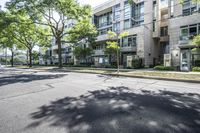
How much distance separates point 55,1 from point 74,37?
6.81 metres

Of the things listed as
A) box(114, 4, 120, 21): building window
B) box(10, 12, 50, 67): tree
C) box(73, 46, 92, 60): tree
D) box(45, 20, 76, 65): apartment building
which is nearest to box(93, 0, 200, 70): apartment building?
box(114, 4, 120, 21): building window

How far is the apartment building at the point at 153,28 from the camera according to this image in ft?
72.4

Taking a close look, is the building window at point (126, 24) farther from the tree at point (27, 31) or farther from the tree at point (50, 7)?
the tree at point (27, 31)

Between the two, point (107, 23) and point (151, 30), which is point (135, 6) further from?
point (107, 23)

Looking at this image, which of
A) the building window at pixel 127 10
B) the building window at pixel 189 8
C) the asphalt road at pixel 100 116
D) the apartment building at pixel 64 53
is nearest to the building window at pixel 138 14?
the building window at pixel 127 10

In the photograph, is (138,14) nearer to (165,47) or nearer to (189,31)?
(165,47)

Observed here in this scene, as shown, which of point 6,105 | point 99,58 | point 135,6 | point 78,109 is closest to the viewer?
point 78,109

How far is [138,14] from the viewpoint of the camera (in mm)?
30500

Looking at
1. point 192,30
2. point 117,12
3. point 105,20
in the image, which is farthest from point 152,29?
point 105,20

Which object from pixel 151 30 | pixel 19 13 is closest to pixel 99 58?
pixel 151 30

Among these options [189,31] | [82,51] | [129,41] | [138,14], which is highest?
[138,14]

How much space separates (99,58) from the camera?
110 ft

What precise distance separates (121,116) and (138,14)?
30095mm

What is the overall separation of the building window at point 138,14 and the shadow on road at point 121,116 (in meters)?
27.7
